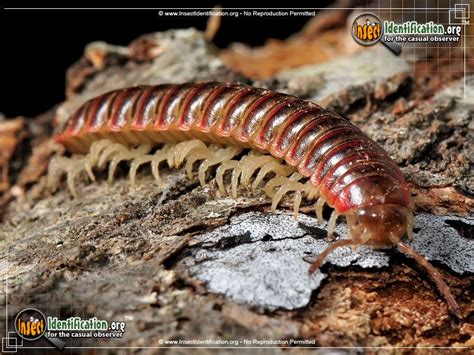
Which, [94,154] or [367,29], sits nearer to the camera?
[94,154]

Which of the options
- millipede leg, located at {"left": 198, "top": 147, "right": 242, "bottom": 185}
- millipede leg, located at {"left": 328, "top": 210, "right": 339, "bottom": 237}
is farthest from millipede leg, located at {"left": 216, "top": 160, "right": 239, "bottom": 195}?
millipede leg, located at {"left": 328, "top": 210, "right": 339, "bottom": 237}

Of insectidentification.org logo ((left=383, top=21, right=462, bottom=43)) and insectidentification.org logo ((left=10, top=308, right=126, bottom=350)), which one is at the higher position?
insectidentification.org logo ((left=383, top=21, right=462, bottom=43))

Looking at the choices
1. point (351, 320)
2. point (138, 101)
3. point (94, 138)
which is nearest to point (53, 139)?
point (94, 138)

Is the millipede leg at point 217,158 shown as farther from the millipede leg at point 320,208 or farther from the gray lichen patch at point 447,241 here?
the gray lichen patch at point 447,241

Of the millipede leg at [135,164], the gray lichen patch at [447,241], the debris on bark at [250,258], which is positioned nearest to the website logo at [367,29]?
the debris on bark at [250,258]

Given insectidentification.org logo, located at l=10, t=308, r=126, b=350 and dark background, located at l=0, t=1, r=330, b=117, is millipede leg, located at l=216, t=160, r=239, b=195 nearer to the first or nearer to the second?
insectidentification.org logo, located at l=10, t=308, r=126, b=350

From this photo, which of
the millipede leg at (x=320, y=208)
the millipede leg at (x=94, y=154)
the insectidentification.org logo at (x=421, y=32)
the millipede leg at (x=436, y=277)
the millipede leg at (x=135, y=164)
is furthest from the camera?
the insectidentification.org logo at (x=421, y=32)

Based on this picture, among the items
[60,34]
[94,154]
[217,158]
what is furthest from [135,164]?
[60,34]

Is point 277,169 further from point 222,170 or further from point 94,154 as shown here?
point 94,154
